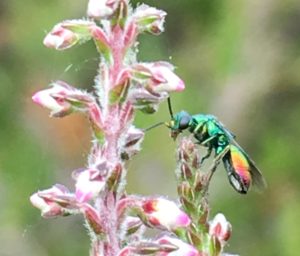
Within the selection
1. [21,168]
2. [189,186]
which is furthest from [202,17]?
[189,186]

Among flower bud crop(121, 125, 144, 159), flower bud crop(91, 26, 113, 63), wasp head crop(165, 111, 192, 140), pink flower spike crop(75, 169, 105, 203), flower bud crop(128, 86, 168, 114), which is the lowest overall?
pink flower spike crop(75, 169, 105, 203)

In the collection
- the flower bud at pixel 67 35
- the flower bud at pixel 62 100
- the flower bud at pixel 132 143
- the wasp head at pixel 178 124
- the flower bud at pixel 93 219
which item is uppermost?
the wasp head at pixel 178 124

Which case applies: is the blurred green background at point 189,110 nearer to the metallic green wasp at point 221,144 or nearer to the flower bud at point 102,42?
the metallic green wasp at point 221,144

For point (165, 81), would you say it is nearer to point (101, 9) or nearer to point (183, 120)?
point (101, 9)

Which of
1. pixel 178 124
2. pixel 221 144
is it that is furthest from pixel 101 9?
pixel 221 144

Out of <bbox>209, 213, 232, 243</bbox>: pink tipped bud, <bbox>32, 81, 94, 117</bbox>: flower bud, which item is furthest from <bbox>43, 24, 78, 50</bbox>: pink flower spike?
<bbox>209, 213, 232, 243</bbox>: pink tipped bud

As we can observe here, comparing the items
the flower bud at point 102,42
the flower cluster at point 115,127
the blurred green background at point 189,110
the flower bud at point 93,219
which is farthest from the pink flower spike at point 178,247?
the blurred green background at point 189,110

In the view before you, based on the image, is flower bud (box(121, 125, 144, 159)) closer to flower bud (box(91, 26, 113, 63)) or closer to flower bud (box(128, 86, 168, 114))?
flower bud (box(128, 86, 168, 114))
